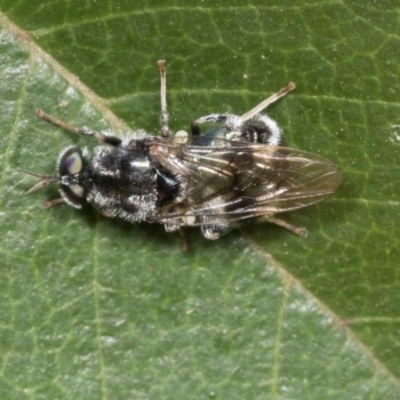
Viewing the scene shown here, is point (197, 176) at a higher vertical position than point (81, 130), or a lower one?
lower

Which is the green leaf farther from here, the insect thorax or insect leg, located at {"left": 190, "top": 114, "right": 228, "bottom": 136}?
the insect thorax

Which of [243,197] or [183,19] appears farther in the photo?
[243,197]

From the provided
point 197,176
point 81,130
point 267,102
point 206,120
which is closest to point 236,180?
point 197,176

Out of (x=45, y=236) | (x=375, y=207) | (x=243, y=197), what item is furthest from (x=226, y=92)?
(x=45, y=236)

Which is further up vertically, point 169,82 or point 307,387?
point 169,82

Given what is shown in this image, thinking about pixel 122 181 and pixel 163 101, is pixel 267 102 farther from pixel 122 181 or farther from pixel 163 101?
pixel 122 181

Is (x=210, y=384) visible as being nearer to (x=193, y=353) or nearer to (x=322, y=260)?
(x=193, y=353)

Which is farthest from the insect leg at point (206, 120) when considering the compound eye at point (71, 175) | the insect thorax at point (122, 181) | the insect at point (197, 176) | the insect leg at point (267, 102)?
the compound eye at point (71, 175)

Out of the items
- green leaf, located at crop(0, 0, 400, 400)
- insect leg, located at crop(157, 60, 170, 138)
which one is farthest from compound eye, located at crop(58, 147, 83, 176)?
insect leg, located at crop(157, 60, 170, 138)

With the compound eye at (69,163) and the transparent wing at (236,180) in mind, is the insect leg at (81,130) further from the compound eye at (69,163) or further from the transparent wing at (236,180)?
the transparent wing at (236,180)
